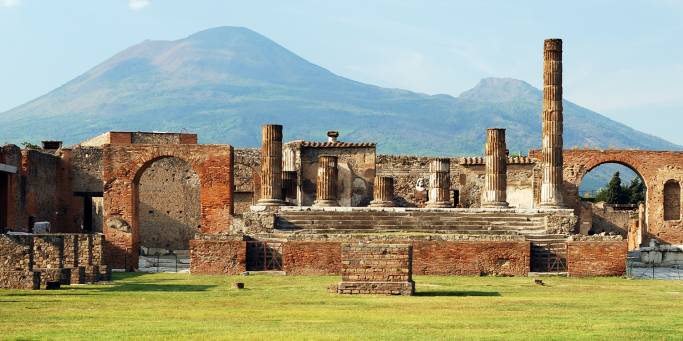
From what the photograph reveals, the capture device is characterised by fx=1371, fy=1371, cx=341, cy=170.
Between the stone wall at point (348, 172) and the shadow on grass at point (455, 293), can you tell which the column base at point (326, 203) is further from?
the shadow on grass at point (455, 293)

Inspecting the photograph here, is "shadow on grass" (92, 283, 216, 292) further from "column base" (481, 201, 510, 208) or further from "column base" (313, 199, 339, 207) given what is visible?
"column base" (481, 201, 510, 208)

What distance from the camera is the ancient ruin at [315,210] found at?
3641cm

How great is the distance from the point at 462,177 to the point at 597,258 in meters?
21.9

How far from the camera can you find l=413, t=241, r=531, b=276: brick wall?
36500 millimetres

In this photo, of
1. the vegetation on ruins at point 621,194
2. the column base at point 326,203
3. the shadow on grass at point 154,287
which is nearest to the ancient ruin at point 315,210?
the column base at point 326,203

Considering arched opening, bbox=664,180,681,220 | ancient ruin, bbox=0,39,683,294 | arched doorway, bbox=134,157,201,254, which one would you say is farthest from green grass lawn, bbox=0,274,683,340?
arched opening, bbox=664,180,681,220

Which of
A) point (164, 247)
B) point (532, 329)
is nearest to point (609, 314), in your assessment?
point (532, 329)

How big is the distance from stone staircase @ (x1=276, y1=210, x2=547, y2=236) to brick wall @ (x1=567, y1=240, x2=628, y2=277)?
3.28 m

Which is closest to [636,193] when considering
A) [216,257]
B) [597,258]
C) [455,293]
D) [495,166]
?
[495,166]

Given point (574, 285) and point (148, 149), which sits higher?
point (148, 149)

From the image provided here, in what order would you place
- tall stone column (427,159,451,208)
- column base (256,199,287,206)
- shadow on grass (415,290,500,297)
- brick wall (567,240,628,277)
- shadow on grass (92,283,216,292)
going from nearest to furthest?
1. shadow on grass (415,290,500,297)
2. shadow on grass (92,283,216,292)
3. brick wall (567,240,628,277)
4. column base (256,199,287,206)
5. tall stone column (427,159,451,208)

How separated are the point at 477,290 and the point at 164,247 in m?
29.7

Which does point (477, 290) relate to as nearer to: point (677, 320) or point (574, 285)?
point (574, 285)

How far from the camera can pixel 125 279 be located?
1334 inches
